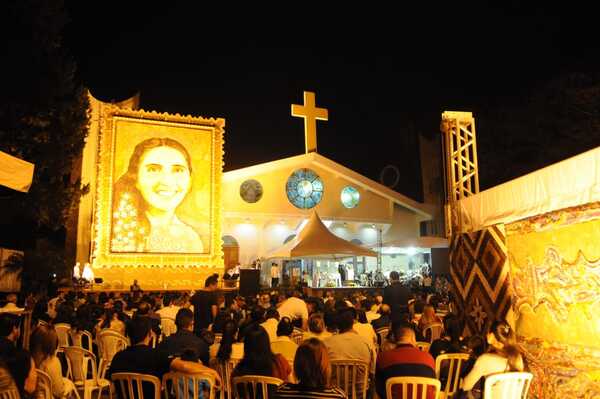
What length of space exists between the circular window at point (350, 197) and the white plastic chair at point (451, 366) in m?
17.3

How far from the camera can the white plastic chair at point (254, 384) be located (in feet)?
11.4

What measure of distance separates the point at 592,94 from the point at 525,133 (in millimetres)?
A: 2438

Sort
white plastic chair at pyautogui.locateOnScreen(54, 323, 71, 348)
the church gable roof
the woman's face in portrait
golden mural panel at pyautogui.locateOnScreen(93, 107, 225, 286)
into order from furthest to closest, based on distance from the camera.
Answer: the church gable roof < the woman's face in portrait < golden mural panel at pyautogui.locateOnScreen(93, 107, 225, 286) < white plastic chair at pyautogui.locateOnScreen(54, 323, 71, 348)

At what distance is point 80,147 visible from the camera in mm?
14609

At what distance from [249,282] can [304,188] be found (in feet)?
23.1

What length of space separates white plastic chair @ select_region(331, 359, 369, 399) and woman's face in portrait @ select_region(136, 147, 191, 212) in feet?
47.4

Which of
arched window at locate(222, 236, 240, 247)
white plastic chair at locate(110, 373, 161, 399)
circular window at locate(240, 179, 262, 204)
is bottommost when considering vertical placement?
white plastic chair at locate(110, 373, 161, 399)

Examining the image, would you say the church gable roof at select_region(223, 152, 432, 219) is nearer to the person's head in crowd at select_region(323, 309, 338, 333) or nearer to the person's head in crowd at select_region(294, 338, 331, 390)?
the person's head in crowd at select_region(323, 309, 338, 333)

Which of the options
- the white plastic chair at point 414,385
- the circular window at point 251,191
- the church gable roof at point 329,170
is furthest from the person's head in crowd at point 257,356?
the circular window at point 251,191

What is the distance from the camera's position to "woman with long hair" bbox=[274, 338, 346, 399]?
9.01ft

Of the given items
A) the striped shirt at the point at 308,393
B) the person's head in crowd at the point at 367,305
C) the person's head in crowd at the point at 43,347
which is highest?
the person's head in crowd at the point at 367,305

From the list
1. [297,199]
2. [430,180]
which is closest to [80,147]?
[297,199]

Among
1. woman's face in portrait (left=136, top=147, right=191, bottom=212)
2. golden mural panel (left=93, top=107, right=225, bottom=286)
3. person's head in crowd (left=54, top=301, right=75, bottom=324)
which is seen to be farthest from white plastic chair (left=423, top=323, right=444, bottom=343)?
woman's face in portrait (left=136, top=147, right=191, bottom=212)

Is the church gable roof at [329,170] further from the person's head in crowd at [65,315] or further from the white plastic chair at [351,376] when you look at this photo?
the white plastic chair at [351,376]
